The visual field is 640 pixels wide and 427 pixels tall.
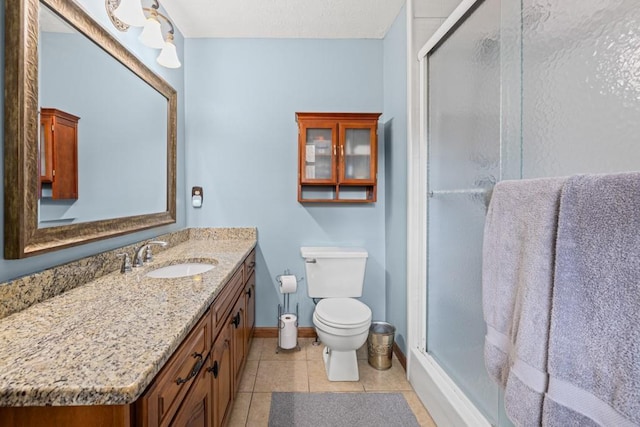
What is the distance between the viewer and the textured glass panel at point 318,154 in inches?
91.5

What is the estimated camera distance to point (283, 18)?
7.23 ft

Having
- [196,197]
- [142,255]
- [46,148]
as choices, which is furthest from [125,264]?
[196,197]

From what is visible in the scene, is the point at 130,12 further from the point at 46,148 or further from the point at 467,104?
the point at 467,104

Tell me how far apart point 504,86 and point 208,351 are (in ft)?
4.89

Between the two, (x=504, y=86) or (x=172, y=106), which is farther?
(x=172, y=106)

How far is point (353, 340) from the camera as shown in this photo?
1.81 m

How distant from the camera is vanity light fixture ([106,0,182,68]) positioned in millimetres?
1375

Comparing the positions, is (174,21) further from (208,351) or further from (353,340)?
(353,340)

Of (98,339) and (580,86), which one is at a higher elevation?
(580,86)

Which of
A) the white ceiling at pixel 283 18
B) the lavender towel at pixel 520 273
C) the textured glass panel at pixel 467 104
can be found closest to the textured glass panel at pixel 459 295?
the textured glass panel at pixel 467 104

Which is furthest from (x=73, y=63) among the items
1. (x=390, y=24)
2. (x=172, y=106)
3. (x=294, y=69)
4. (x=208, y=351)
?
(x=390, y=24)

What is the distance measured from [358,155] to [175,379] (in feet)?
6.26

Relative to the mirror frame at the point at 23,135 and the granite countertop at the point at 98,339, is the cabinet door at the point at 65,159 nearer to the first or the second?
the mirror frame at the point at 23,135

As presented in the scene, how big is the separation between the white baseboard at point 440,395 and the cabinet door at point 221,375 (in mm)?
1043
